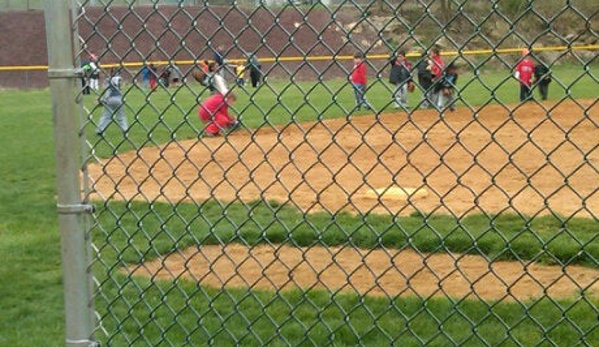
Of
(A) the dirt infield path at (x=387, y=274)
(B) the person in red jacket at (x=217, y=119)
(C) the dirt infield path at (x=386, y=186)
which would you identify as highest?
(B) the person in red jacket at (x=217, y=119)

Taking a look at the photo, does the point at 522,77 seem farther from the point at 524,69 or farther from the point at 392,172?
the point at 392,172

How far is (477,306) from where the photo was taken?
596cm

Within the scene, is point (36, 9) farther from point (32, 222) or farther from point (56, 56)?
point (56, 56)

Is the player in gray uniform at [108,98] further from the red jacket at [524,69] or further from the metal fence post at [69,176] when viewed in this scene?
the red jacket at [524,69]

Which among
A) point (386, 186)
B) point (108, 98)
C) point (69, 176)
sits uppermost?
point (108, 98)

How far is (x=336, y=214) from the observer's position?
6.46 metres

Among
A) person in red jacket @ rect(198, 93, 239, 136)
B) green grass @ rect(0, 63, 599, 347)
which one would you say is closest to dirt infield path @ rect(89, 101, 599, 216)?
green grass @ rect(0, 63, 599, 347)

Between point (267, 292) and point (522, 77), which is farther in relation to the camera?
point (522, 77)

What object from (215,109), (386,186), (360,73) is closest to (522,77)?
(360,73)

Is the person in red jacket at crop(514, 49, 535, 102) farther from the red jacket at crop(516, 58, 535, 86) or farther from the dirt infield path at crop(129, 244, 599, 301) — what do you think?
the dirt infield path at crop(129, 244, 599, 301)

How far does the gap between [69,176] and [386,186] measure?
6899 mm

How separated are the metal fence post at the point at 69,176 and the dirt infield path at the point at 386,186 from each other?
38 cm

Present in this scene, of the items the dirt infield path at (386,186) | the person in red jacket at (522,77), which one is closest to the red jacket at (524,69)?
the person in red jacket at (522,77)

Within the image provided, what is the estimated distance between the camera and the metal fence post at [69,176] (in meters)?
3.60
